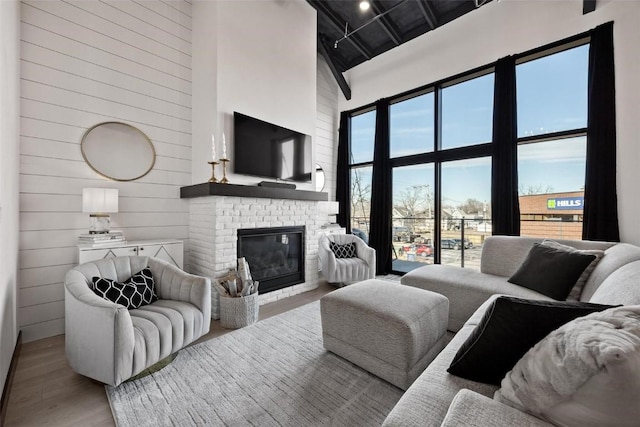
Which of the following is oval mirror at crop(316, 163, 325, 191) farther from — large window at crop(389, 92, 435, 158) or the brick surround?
the brick surround

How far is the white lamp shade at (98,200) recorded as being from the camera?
2408 millimetres

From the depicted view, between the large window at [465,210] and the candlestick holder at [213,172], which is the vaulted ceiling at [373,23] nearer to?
the large window at [465,210]

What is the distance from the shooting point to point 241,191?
2.98m

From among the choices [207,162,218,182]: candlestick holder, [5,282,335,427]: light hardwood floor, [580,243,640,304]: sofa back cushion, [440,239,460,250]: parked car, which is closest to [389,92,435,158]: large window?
[440,239,460,250]: parked car

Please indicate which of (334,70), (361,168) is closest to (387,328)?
(361,168)

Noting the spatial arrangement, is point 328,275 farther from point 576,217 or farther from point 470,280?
point 576,217

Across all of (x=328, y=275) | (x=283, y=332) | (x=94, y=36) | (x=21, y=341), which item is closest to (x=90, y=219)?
(x=21, y=341)

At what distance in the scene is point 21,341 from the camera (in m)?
2.31

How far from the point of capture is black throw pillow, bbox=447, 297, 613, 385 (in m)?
0.89

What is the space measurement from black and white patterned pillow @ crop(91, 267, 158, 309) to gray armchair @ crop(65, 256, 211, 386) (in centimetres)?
5

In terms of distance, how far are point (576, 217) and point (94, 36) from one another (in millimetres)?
5550

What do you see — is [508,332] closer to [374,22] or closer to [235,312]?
[235,312]

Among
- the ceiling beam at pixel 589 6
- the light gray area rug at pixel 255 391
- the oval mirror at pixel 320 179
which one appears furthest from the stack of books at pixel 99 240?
the ceiling beam at pixel 589 6

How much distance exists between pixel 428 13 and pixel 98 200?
4.75 meters
